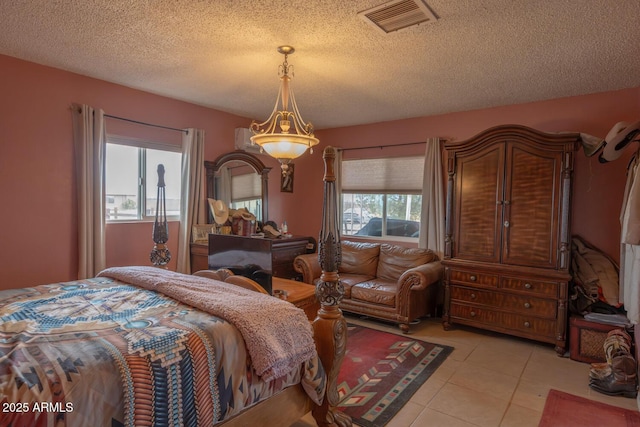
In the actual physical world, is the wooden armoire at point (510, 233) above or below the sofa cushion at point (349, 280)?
above

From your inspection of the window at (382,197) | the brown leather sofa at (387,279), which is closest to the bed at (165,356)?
the brown leather sofa at (387,279)

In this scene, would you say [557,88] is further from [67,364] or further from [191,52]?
[67,364]

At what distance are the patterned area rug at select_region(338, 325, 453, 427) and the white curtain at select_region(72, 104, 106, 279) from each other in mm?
2533

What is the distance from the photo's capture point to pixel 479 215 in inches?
148

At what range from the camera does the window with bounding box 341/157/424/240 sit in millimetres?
4781

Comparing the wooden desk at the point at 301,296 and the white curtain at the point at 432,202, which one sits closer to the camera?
the wooden desk at the point at 301,296

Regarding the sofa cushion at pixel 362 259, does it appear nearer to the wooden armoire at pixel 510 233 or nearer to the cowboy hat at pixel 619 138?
the wooden armoire at pixel 510 233

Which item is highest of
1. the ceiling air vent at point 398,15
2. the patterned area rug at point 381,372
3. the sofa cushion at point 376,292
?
the ceiling air vent at point 398,15

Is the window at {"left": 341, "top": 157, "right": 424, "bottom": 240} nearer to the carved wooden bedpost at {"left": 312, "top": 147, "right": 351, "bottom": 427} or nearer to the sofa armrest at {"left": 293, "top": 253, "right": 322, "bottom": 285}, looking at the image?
the sofa armrest at {"left": 293, "top": 253, "right": 322, "bottom": 285}

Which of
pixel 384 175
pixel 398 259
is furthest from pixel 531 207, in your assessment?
pixel 384 175

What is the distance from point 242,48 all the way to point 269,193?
9.23ft

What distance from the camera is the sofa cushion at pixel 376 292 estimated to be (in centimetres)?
389

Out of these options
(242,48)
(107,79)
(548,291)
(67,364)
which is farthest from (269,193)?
(67,364)

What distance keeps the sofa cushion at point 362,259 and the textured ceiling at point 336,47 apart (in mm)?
1912
